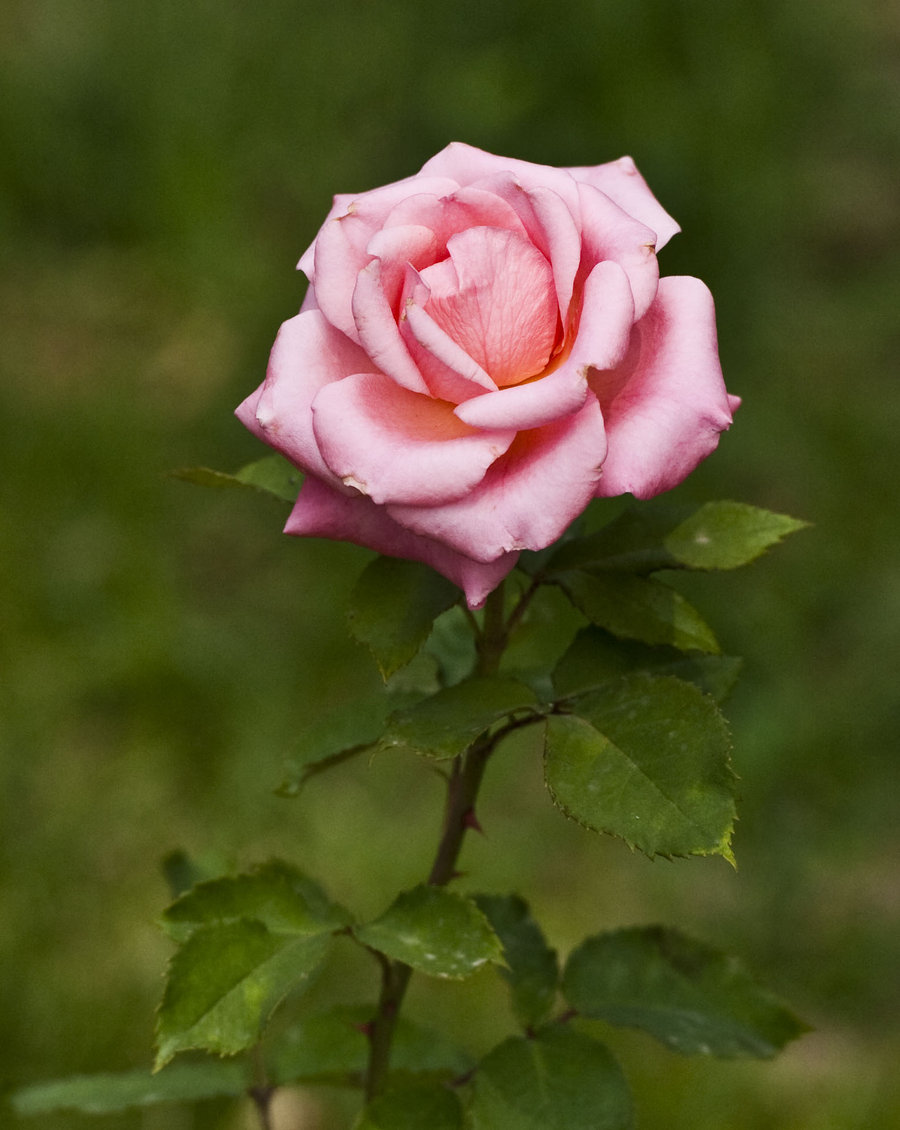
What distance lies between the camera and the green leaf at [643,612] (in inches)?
34.0

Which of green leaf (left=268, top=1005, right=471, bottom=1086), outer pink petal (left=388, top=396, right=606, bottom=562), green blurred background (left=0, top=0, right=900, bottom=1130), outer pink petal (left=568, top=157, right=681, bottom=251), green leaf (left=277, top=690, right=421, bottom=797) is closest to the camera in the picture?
outer pink petal (left=388, top=396, right=606, bottom=562)

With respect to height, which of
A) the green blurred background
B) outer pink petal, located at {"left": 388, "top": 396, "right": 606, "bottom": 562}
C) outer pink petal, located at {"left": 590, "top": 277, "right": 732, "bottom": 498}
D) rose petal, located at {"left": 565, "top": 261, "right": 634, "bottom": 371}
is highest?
rose petal, located at {"left": 565, "top": 261, "right": 634, "bottom": 371}

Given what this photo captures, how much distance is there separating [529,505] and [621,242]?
18cm

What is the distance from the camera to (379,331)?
773 mm

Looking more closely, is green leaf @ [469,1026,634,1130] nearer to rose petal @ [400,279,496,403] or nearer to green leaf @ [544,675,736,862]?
green leaf @ [544,675,736,862]

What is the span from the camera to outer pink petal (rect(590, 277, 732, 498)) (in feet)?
2.50

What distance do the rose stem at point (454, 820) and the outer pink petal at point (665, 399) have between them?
152 mm

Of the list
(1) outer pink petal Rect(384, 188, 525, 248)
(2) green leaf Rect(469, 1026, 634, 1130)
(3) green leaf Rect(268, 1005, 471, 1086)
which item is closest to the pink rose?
(1) outer pink petal Rect(384, 188, 525, 248)

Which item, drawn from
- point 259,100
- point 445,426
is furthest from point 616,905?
point 259,100

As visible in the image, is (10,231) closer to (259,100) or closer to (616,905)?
(259,100)

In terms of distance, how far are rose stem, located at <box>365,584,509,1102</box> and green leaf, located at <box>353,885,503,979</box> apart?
0.17 feet

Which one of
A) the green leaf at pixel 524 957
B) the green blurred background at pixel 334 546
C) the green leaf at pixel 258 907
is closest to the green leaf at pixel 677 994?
the green leaf at pixel 524 957

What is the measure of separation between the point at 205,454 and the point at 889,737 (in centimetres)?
149

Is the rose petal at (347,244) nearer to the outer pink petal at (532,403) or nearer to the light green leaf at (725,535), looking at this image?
the outer pink petal at (532,403)
